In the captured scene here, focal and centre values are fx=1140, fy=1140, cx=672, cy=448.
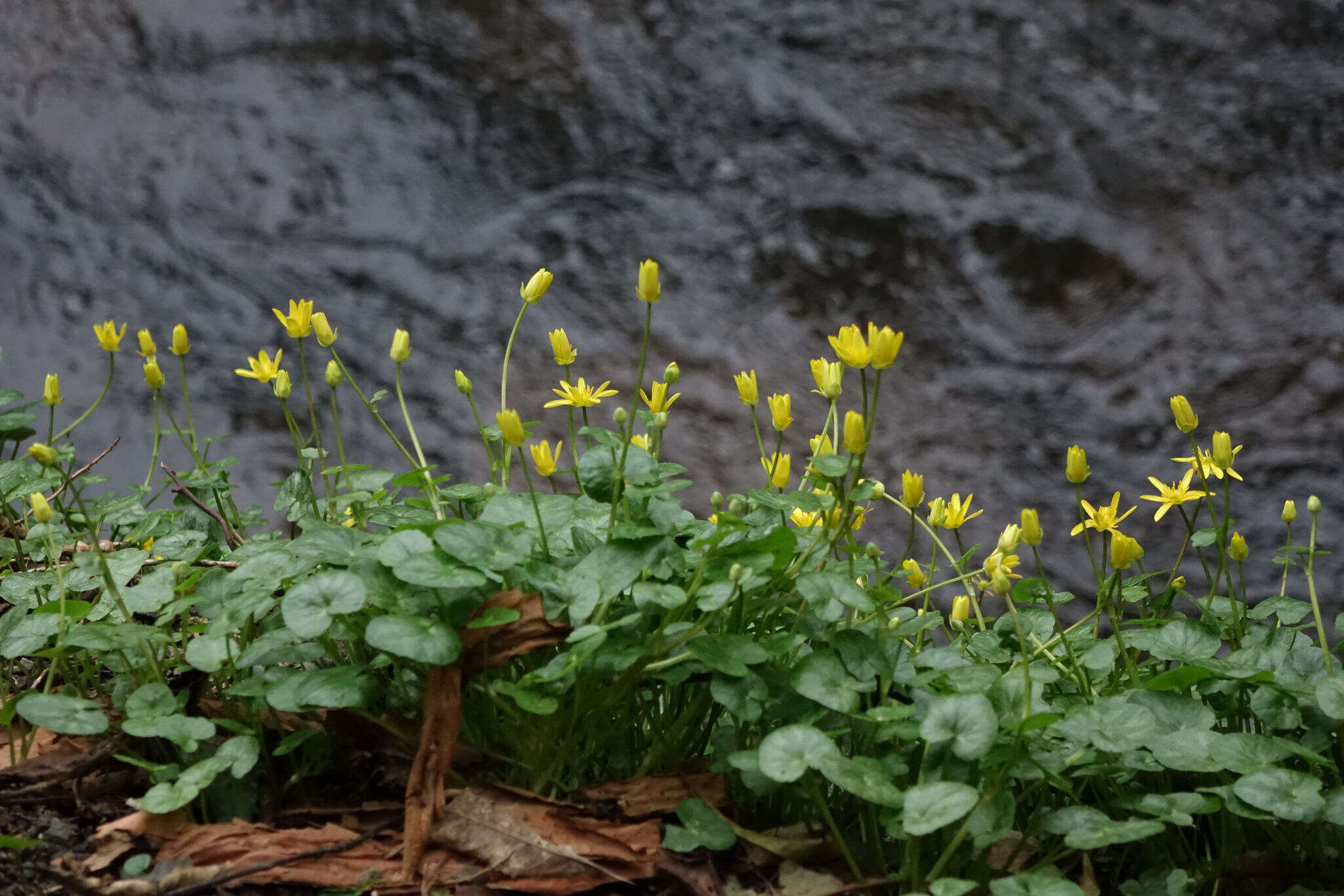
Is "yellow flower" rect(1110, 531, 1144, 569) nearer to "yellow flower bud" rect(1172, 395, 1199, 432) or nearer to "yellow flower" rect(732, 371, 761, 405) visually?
"yellow flower bud" rect(1172, 395, 1199, 432)

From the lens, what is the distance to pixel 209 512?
62.7 inches

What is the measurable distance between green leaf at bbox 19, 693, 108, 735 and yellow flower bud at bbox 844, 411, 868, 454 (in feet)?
2.72

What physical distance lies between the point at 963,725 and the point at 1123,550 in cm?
39

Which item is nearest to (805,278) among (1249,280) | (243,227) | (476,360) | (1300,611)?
(476,360)

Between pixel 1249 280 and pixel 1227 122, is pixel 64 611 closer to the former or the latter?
pixel 1249 280

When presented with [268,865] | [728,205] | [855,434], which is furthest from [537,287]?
[728,205]

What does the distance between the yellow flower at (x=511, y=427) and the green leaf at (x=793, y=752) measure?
0.44 meters

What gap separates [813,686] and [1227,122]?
3673 mm

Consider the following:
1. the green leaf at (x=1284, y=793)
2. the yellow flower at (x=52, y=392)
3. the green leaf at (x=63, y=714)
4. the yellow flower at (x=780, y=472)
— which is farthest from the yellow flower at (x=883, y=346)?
the yellow flower at (x=52, y=392)

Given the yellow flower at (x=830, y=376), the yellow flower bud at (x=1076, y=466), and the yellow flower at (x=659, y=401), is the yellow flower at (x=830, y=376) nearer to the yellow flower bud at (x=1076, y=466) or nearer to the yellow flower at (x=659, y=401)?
the yellow flower at (x=659, y=401)

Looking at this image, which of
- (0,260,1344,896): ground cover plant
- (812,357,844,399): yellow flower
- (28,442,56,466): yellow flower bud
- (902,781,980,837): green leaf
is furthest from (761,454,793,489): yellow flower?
(28,442,56,466): yellow flower bud

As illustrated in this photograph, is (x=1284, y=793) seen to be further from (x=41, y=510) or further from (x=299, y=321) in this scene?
(x=41, y=510)

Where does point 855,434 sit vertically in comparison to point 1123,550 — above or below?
above

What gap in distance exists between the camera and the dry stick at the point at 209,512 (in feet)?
5.28
